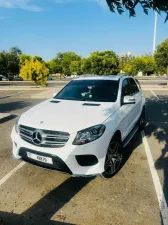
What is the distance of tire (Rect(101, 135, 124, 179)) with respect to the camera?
3.98 meters

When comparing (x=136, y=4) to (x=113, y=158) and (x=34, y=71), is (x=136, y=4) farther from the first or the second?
(x=34, y=71)

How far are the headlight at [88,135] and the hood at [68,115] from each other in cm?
7

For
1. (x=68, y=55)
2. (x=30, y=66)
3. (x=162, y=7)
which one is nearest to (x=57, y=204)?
(x=162, y=7)

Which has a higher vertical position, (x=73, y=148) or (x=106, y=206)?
(x=73, y=148)

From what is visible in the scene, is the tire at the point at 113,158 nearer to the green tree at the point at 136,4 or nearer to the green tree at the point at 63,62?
the green tree at the point at 136,4

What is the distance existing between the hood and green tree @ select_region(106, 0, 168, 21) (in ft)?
5.95

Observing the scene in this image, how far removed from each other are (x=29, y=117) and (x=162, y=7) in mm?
2779

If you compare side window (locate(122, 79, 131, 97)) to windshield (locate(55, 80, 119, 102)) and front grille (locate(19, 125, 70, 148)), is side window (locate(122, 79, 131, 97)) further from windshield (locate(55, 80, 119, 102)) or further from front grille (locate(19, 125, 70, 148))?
front grille (locate(19, 125, 70, 148))

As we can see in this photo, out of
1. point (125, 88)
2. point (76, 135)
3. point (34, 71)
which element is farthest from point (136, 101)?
point (34, 71)

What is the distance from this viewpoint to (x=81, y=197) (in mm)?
3627

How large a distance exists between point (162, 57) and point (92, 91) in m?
22.5

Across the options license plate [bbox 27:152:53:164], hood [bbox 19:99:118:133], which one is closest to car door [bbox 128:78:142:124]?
hood [bbox 19:99:118:133]

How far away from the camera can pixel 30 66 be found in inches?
960

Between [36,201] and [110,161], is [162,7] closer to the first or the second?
[110,161]
